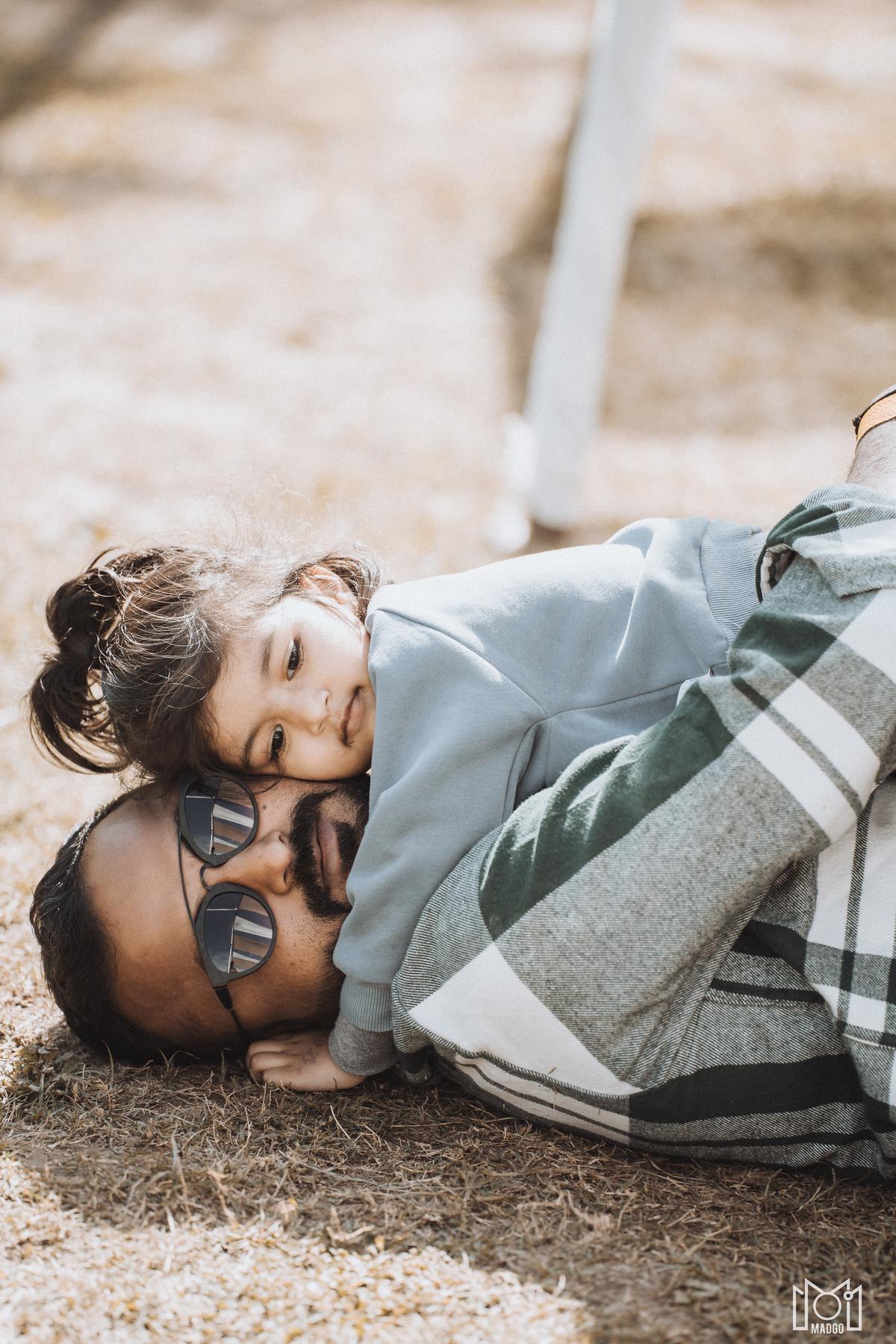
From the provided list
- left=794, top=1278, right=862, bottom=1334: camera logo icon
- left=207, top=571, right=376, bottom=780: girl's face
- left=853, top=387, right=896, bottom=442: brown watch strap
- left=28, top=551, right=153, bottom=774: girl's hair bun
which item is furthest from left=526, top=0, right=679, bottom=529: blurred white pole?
left=794, top=1278, right=862, bottom=1334: camera logo icon

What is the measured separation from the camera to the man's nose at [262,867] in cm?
205

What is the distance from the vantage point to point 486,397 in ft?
18.9

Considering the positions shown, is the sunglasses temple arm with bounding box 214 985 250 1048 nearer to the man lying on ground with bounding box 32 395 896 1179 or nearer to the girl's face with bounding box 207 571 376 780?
the man lying on ground with bounding box 32 395 896 1179

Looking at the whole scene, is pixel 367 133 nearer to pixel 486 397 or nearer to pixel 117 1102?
pixel 486 397

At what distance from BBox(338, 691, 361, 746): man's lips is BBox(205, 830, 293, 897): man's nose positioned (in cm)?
22

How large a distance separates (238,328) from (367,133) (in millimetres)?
3467

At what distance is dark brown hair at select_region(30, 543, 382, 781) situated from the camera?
215 cm

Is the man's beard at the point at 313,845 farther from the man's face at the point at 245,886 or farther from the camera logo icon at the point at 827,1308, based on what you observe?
the camera logo icon at the point at 827,1308

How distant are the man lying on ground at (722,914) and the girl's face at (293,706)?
7.2 inches

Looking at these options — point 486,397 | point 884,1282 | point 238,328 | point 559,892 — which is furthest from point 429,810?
point 238,328

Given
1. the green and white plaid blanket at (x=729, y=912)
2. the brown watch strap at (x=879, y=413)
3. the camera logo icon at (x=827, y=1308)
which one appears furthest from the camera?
the brown watch strap at (x=879, y=413)

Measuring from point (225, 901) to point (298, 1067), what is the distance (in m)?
0.35

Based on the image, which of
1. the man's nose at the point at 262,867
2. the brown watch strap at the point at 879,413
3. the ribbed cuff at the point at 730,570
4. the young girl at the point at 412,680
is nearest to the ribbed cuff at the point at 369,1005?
the young girl at the point at 412,680

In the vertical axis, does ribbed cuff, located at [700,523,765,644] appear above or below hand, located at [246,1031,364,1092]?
above
